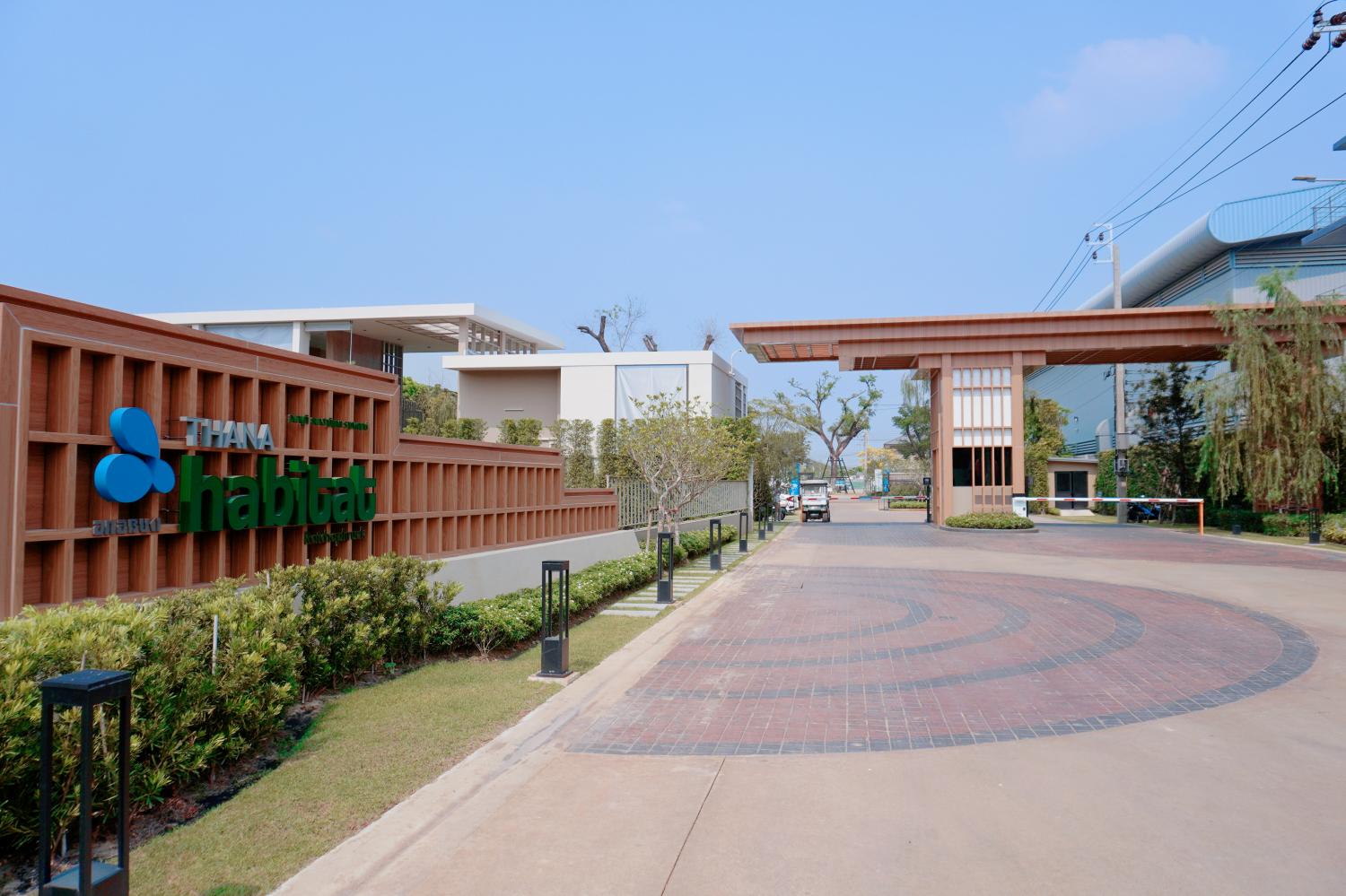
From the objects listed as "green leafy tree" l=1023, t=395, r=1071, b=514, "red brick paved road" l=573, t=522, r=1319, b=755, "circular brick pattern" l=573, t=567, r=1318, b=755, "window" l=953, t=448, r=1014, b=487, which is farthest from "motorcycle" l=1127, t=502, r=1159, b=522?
"circular brick pattern" l=573, t=567, r=1318, b=755

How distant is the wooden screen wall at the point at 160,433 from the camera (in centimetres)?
594

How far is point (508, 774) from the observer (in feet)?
18.4

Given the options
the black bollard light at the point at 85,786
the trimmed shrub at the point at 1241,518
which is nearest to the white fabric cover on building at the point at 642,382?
the trimmed shrub at the point at 1241,518

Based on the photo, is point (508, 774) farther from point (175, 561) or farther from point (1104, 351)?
point (1104, 351)

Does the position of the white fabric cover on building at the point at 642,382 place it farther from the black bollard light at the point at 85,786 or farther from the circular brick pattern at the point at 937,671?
the black bollard light at the point at 85,786

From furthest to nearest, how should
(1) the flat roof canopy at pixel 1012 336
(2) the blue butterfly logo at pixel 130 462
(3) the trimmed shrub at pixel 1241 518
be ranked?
(1) the flat roof canopy at pixel 1012 336 → (3) the trimmed shrub at pixel 1241 518 → (2) the blue butterfly logo at pixel 130 462

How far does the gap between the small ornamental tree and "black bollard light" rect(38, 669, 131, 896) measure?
51.9ft

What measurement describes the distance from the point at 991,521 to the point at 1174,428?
14.9 m

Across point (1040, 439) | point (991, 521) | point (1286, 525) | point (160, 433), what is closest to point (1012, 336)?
point (991, 521)

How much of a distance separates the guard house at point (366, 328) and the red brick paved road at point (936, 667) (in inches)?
Answer: 914

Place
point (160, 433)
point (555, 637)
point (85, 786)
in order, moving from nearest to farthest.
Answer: point (85, 786)
point (160, 433)
point (555, 637)

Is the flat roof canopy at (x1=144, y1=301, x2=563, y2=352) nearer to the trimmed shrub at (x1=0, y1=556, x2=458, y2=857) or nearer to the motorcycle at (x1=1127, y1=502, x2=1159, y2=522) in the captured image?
the trimmed shrub at (x1=0, y1=556, x2=458, y2=857)

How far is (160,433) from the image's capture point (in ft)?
23.2

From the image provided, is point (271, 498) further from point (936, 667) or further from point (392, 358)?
point (392, 358)
